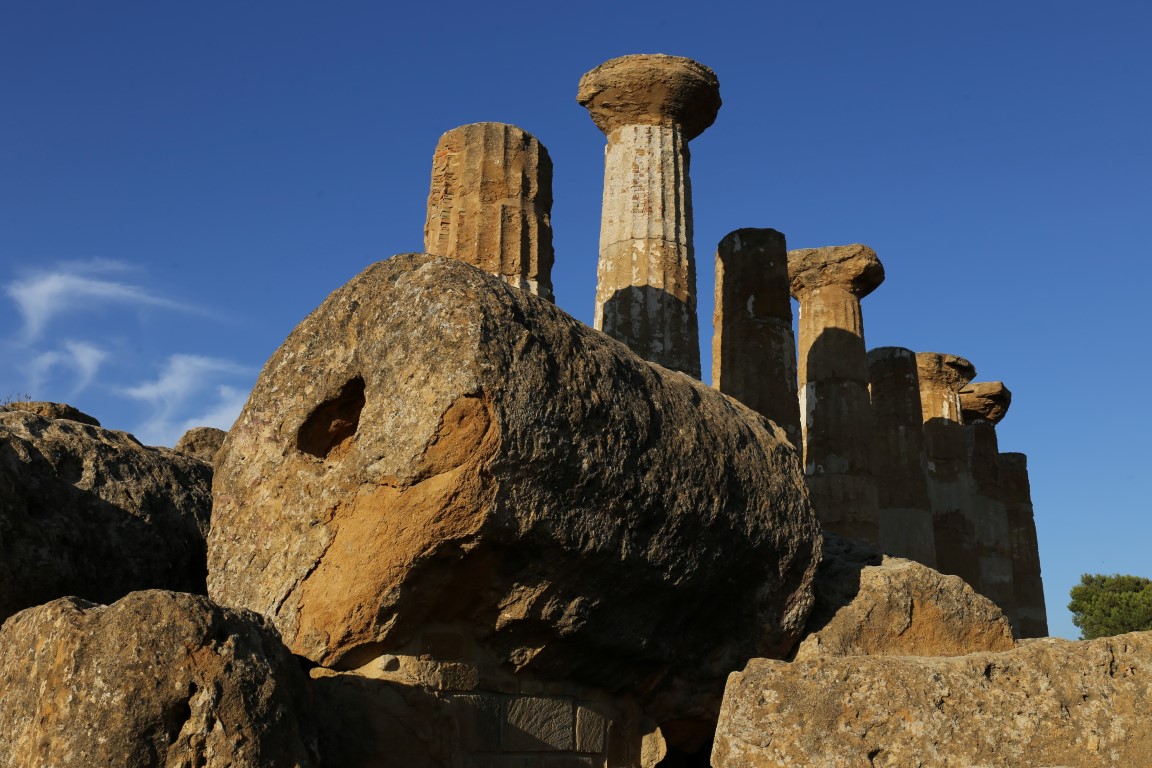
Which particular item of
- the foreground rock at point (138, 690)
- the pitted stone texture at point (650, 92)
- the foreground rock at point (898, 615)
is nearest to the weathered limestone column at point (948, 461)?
the pitted stone texture at point (650, 92)

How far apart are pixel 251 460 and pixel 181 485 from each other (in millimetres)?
644

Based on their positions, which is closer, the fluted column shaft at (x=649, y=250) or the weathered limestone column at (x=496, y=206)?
the weathered limestone column at (x=496, y=206)

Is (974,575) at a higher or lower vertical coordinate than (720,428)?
higher

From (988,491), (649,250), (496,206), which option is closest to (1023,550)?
(988,491)

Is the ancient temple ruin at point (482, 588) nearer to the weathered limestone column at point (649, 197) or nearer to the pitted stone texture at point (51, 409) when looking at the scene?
the pitted stone texture at point (51, 409)

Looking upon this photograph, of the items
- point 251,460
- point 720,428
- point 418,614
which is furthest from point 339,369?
point 720,428

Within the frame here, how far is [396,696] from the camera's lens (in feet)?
15.0

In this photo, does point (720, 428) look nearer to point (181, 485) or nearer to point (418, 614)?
point (418, 614)

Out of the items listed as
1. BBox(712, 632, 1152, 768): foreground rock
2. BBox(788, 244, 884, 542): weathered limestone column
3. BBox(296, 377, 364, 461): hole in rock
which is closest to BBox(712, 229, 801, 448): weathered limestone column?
BBox(788, 244, 884, 542): weathered limestone column

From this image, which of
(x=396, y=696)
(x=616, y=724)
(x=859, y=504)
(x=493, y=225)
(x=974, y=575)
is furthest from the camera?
(x=974, y=575)

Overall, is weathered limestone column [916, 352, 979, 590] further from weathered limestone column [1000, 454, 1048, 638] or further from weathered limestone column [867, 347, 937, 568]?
weathered limestone column [1000, 454, 1048, 638]

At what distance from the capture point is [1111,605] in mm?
34000

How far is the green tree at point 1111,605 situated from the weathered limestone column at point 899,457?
16.5 metres

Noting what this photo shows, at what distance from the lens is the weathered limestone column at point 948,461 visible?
2020 centimetres
